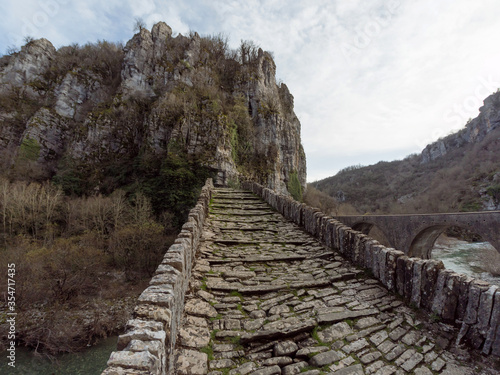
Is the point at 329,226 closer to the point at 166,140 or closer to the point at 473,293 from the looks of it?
the point at 473,293

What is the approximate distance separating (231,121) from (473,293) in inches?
1149

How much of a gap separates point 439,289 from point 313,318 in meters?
1.94

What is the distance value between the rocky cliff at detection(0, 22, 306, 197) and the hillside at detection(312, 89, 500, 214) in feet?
106

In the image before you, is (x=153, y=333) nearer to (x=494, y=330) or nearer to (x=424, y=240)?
(x=494, y=330)

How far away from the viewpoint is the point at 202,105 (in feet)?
93.9

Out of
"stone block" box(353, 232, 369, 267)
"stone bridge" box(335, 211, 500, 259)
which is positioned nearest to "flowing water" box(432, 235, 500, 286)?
"stone bridge" box(335, 211, 500, 259)

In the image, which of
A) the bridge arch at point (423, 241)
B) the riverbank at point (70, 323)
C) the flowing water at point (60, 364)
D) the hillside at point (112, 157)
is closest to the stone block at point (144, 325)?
the flowing water at point (60, 364)

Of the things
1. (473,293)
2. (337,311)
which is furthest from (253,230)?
(473,293)

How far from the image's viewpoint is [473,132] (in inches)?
2972

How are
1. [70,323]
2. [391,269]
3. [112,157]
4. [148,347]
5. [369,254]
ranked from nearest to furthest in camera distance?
[148,347]
[391,269]
[369,254]
[70,323]
[112,157]

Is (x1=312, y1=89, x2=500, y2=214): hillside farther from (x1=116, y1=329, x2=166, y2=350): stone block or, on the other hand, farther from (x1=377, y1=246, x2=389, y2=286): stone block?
(x1=116, y1=329, x2=166, y2=350): stone block

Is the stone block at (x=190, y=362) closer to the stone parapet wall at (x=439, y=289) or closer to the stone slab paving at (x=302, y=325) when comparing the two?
the stone slab paving at (x=302, y=325)

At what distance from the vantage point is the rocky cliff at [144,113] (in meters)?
27.7

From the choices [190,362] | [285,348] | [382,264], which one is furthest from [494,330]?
[190,362]
